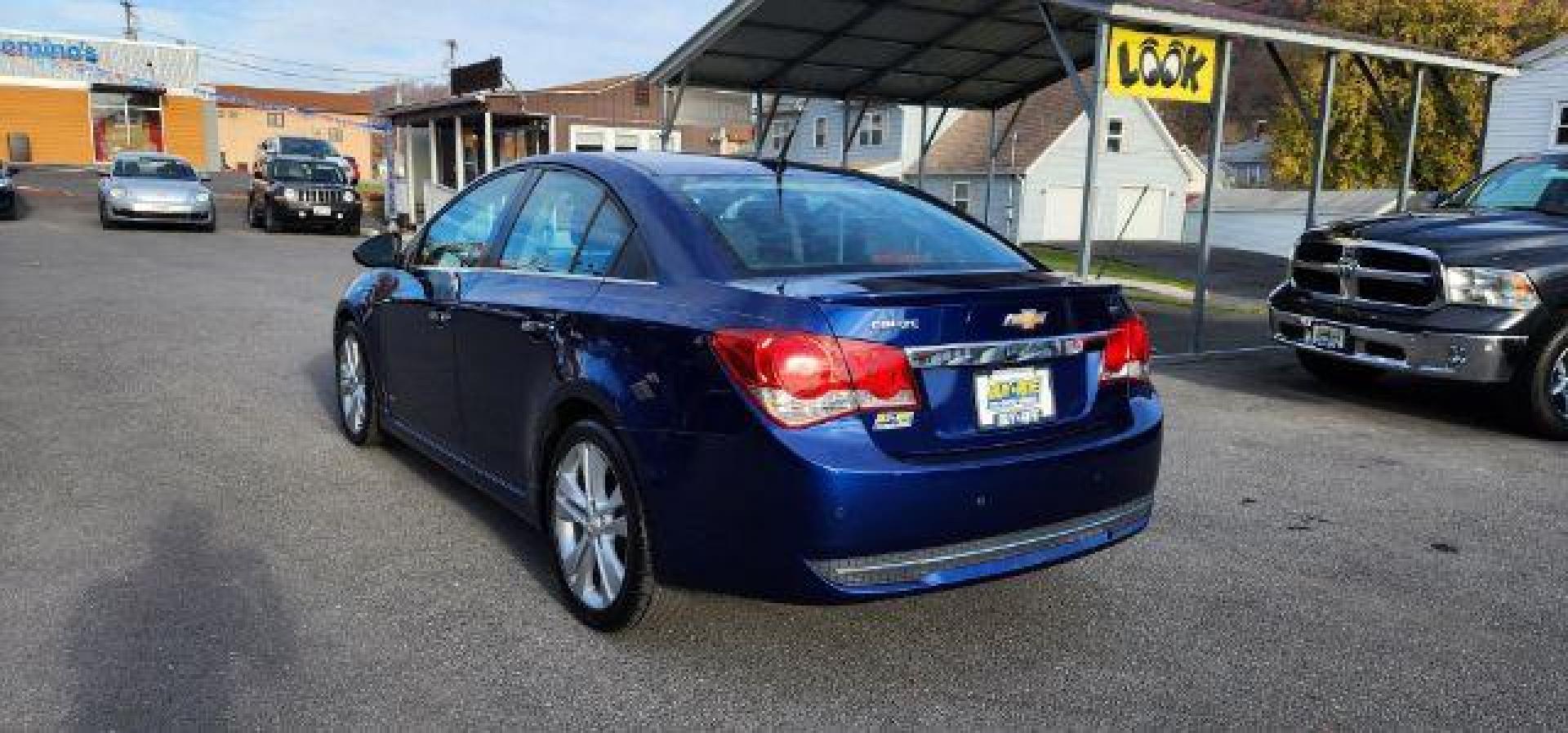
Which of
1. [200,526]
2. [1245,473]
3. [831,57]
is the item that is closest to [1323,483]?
[1245,473]

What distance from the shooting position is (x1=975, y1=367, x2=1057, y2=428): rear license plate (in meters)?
3.17

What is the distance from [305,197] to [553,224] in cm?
2097

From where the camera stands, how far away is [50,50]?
155 feet

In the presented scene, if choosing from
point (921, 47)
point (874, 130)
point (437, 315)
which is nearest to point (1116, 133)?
point (874, 130)

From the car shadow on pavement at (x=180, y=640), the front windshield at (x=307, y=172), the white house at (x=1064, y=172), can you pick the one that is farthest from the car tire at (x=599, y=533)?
the white house at (x=1064, y=172)

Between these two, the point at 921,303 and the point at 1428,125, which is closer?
the point at 921,303

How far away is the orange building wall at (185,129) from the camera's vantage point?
48.9m

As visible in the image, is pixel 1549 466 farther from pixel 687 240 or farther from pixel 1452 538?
pixel 687 240

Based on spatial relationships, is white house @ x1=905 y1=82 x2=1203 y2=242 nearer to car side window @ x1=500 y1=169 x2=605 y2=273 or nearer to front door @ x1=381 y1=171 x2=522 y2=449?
front door @ x1=381 y1=171 x2=522 y2=449

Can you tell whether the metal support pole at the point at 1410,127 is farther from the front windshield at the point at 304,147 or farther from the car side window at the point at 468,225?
the front windshield at the point at 304,147

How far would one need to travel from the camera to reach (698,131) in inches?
1762

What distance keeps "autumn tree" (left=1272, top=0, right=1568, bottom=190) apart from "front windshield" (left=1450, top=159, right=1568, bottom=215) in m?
31.1

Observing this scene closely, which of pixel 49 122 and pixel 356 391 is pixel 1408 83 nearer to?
pixel 356 391

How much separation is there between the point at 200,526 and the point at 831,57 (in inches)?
410
